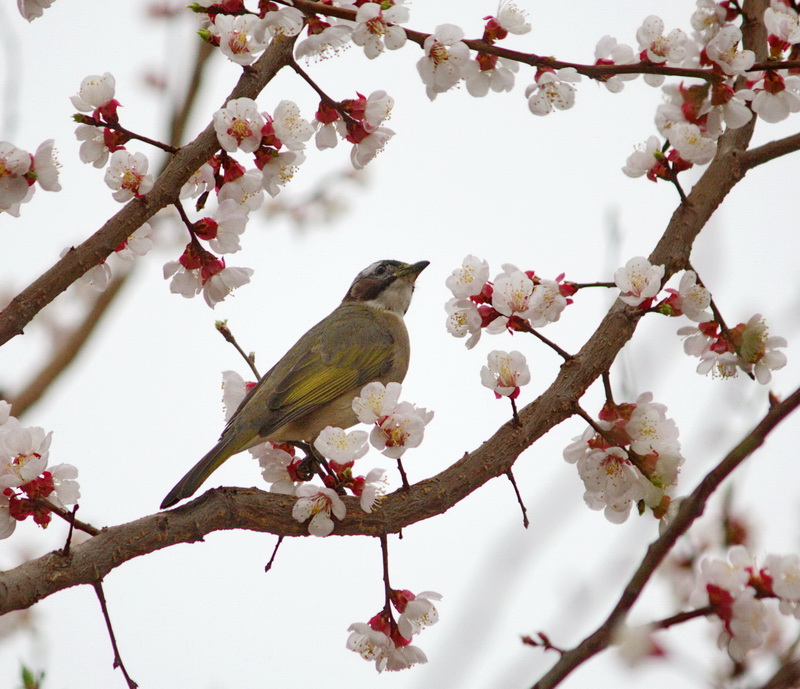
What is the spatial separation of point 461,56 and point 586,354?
1101mm

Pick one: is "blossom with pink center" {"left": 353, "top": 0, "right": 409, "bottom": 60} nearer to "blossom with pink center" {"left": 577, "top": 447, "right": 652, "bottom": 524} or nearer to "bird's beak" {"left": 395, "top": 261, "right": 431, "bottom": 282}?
"blossom with pink center" {"left": 577, "top": 447, "right": 652, "bottom": 524}

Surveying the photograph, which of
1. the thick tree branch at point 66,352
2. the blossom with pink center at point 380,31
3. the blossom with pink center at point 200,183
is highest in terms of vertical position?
the thick tree branch at point 66,352

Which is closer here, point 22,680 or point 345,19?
point 22,680

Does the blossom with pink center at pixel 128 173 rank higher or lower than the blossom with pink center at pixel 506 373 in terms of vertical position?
higher

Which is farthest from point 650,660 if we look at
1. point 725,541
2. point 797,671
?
point 797,671

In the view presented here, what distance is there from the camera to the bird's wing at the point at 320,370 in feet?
15.5

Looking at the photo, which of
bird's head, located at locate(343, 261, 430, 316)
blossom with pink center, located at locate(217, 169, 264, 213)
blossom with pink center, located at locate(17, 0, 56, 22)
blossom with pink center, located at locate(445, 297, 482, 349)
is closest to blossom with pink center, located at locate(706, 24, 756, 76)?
blossom with pink center, located at locate(445, 297, 482, 349)

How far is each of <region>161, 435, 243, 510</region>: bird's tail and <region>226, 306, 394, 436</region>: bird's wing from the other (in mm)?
142

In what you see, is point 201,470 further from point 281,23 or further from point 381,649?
point 281,23

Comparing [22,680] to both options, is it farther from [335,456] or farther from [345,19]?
[345,19]

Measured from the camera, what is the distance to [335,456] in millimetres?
3150

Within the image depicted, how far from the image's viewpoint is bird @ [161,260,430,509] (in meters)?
4.50

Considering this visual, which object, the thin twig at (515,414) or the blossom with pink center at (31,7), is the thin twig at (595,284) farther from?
the blossom with pink center at (31,7)

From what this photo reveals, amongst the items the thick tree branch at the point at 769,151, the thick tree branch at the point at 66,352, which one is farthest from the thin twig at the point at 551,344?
the thick tree branch at the point at 66,352
